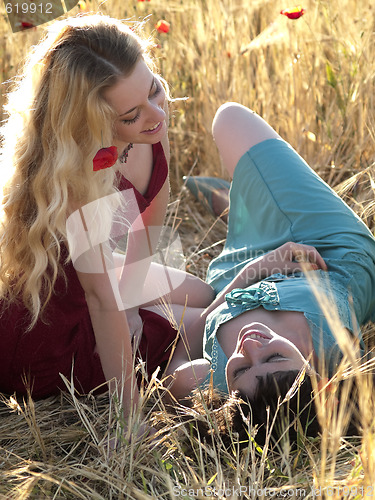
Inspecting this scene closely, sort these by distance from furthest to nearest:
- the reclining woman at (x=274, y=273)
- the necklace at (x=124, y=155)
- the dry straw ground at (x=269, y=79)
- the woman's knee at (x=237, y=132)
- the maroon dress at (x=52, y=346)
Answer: the dry straw ground at (x=269, y=79)
the woman's knee at (x=237, y=132)
the necklace at (x=124, y=155)
the maroon dress at (x=52, y=346)
the reclining woman at (x=274, y=273)

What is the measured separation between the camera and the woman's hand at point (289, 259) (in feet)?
6.67

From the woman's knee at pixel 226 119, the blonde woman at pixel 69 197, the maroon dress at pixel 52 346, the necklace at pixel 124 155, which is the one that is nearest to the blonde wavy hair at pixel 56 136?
the blonde woman at pixel 69 197

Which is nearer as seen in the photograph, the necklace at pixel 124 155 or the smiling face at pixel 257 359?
the smiling face at pixel 257 359

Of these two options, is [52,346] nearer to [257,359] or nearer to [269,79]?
[257,359]

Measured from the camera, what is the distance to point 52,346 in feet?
6.17

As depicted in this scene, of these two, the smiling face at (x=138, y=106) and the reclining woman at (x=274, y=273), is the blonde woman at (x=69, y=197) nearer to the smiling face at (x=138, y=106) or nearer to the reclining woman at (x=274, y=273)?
the smiling face at (x=138, y=106)

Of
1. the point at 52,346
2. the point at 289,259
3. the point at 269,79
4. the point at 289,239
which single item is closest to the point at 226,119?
the point at 289,239

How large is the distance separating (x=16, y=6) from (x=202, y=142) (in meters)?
1.10

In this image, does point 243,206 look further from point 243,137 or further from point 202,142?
point 202,142

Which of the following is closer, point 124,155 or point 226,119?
point 124,155

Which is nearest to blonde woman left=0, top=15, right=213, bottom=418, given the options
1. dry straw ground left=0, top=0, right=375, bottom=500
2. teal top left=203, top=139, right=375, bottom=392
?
dry straw ground left=0, top=0, right=375, bottom=500

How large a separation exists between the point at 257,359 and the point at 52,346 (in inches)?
24.6

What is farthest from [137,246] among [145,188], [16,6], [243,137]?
[16,6]

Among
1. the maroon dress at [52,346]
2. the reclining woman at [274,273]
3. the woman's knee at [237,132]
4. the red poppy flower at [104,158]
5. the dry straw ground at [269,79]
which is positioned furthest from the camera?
the dry straw ground at [269,79]
